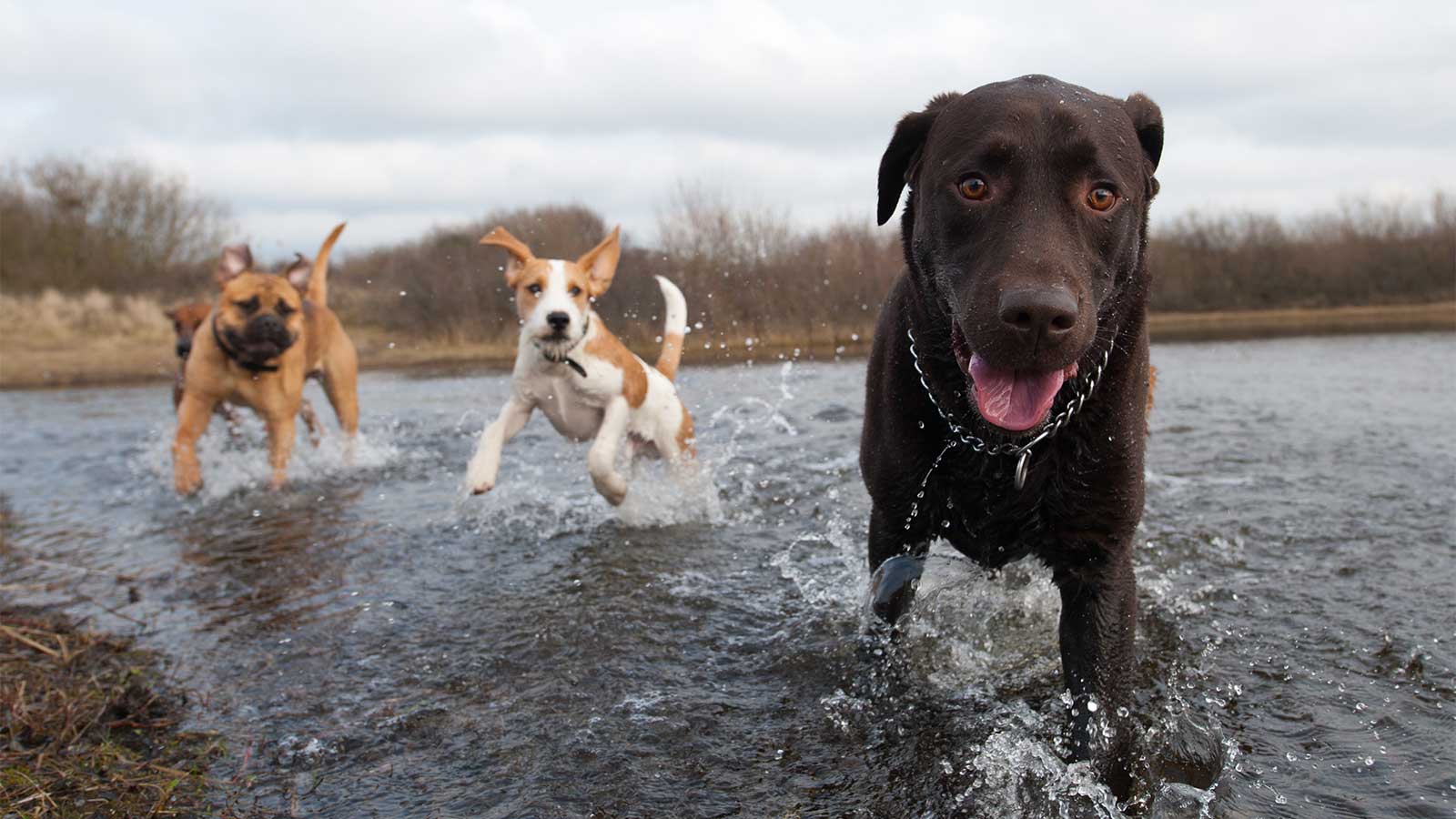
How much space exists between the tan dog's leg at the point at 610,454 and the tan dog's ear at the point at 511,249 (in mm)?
931

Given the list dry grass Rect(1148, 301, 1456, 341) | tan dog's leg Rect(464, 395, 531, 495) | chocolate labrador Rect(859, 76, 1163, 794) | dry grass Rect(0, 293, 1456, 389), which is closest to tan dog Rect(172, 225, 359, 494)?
tan dog's leg Rect(464, 395, 531, 495)

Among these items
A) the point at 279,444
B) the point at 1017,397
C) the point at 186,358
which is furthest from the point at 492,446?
the point at 186,358

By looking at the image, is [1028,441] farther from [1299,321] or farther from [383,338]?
[1299,321]

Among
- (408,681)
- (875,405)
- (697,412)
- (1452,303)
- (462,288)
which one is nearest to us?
(875,405)

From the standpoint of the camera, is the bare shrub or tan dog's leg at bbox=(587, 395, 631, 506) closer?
tan dog's leg at bbox=(587, 395, 631, 506)

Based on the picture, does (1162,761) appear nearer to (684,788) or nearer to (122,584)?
(684,788)

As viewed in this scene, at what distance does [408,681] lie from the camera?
360 cm

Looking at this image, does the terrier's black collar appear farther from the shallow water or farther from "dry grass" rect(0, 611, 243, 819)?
"dry grass" rect(0, 611, 243, 819)

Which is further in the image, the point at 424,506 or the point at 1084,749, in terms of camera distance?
the point at 424,506

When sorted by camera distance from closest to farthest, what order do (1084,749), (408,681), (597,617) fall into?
(1084,749) → (408,681) → (597,617)

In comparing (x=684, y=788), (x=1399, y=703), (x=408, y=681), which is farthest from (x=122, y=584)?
(x=1399, y=703)

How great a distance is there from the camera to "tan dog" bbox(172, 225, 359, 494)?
22.6 feet

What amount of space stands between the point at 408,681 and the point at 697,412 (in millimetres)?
6446

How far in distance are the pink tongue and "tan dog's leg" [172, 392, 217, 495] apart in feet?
20.8
